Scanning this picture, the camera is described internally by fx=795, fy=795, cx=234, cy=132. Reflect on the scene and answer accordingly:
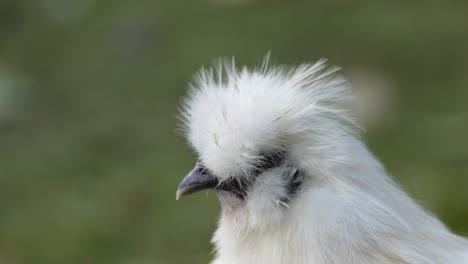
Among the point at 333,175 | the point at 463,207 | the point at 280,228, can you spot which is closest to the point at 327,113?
the point at 333,175

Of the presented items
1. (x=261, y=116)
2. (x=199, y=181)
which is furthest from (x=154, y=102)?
(x=261, y=116)

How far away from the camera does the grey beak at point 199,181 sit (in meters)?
2.03

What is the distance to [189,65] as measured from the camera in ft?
18.1

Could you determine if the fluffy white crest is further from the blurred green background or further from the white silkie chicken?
the blurred green background

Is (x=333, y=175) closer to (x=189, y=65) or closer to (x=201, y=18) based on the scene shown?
(x=189, y=65)

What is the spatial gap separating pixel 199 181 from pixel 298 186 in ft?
0.85

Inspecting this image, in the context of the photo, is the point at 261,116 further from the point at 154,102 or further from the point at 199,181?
the point at 154,102

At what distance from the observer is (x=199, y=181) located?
204 centimetres

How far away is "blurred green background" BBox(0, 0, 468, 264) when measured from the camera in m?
4.25

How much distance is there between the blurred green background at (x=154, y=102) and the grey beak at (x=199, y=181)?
2.03 metres

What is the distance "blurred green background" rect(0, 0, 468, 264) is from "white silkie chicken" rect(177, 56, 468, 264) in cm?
204

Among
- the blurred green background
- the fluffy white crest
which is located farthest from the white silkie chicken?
the blurred green background

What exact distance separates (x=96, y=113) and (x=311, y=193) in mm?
3431

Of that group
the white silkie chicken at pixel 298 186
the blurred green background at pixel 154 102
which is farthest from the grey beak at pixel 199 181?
the blurred green background at pixel 154 102
